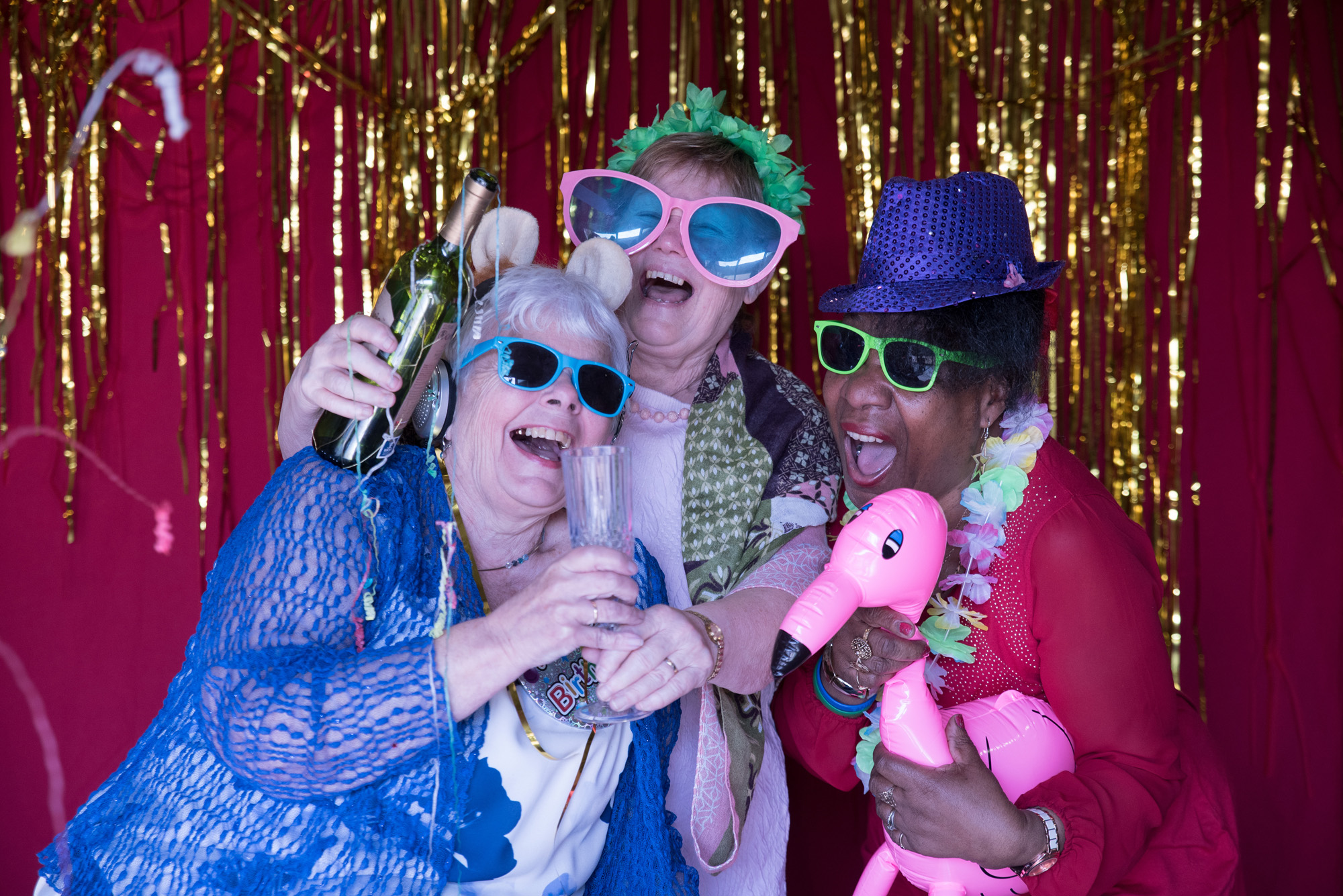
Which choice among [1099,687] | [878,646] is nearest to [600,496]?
[878,646]

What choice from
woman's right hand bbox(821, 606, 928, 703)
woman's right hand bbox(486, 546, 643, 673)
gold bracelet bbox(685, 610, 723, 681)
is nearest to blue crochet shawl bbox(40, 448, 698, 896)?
woman's right hand bbox(486, 546, 643, 673)

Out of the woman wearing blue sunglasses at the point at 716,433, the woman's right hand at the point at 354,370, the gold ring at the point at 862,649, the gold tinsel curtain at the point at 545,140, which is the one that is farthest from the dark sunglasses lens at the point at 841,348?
the gold tinsel curtain at the point at 545,140

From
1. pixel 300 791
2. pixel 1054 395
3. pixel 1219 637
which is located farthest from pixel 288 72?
pixel 1219 637

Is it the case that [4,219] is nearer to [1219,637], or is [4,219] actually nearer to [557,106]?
[557,106]

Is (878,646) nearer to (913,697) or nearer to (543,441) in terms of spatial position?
(913,697)

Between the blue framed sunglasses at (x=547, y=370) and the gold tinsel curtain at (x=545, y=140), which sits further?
the gold tinsel curtain at (x=545, y=140)

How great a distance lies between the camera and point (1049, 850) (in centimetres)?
144

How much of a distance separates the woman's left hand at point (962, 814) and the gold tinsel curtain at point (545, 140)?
1.39 metres

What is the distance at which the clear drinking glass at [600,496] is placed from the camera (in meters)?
1.23

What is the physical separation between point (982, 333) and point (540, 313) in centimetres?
77

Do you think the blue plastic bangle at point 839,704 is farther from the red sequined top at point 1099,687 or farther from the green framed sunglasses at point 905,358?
the green framed sunglasses at point 905,358

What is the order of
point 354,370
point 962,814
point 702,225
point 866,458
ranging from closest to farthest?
point 354,370, point 962,814, point 866,458, point 702,225

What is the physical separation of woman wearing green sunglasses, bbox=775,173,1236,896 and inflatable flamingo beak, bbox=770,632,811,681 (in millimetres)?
199

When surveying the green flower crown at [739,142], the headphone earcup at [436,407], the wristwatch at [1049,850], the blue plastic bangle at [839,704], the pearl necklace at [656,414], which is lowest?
the wristwatch at [1049,850]
